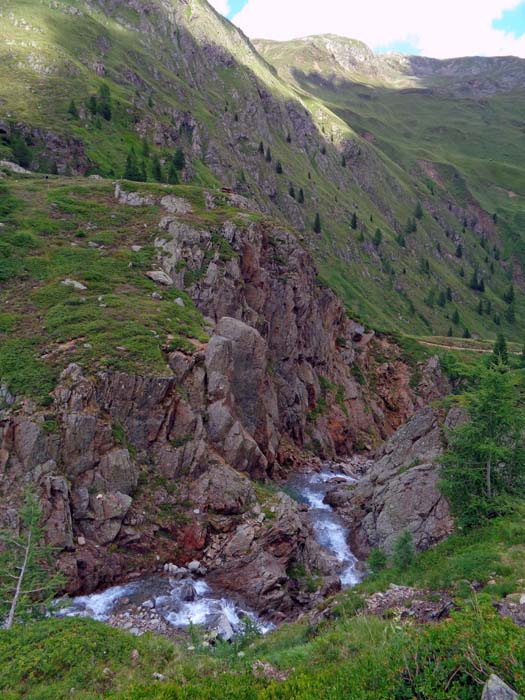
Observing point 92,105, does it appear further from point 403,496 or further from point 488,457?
point 488,457

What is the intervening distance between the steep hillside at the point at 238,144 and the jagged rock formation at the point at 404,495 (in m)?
42.4

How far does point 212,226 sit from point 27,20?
292 ft

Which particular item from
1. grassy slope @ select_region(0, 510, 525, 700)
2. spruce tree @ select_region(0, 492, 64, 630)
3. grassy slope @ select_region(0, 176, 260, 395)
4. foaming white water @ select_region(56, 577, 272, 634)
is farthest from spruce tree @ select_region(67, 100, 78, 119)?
grassy slope @ select_region(0, 510, 525, 700)

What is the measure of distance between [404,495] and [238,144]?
416 ft

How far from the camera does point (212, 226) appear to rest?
51875mm

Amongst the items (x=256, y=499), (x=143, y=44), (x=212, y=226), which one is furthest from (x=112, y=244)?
(x=143, y=44)

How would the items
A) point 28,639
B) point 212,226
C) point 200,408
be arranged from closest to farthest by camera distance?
point 28,639
point 200,408
point 212,226

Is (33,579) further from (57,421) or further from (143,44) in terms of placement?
(143,44)

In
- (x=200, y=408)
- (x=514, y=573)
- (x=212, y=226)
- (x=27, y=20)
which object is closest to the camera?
(x=514, y=573)

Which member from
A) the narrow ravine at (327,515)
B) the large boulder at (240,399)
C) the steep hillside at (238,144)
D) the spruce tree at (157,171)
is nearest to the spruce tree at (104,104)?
the steep hillside at (238,144)

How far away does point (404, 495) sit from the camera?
30.0m

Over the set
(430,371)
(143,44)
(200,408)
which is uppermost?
(143,44)

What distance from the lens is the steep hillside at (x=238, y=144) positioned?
81250 mm

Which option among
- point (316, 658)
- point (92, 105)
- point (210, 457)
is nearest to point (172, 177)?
point (92, 105)
